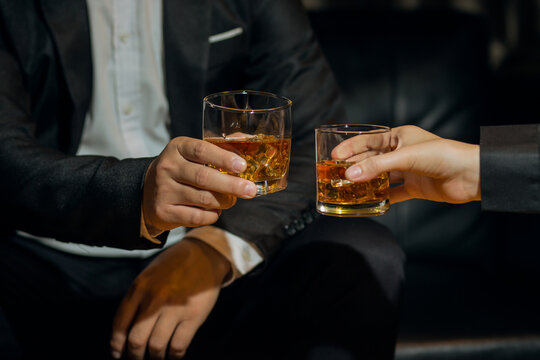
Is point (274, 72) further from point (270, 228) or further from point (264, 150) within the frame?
point (264, 150)

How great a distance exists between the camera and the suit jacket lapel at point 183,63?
129 centimetres

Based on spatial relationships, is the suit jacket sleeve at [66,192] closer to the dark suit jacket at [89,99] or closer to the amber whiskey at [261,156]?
the dark suit jacket at [89,99]

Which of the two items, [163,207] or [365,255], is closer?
[163,207]

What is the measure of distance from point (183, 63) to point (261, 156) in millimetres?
600

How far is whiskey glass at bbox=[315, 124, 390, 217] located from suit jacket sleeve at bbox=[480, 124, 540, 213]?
173 millimetres

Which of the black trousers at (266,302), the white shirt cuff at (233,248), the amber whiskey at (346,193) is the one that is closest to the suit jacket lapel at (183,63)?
the white shirt cuff at (233,248)

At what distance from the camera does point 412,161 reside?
0.83 meters

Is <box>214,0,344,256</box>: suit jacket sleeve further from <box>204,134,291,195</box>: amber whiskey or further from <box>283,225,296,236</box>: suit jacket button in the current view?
<box>204,134,291,195</box>: amber whiskey

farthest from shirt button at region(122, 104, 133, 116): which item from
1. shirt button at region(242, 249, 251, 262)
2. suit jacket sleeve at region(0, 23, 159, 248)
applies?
shirt button at region(242, 249, 251, 262)

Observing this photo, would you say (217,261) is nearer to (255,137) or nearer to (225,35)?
(255,137)

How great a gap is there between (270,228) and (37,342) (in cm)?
56

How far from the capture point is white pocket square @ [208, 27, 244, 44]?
134cm

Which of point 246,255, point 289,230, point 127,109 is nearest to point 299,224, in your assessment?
point 289,230

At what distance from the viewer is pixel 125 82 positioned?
131 centimetres
